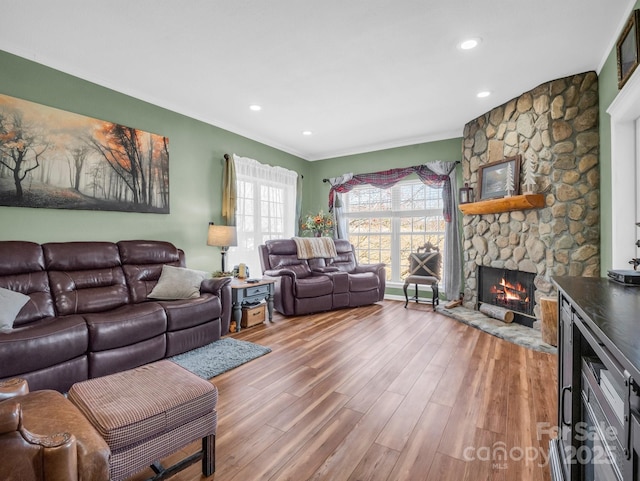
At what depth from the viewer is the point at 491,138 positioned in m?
4.10

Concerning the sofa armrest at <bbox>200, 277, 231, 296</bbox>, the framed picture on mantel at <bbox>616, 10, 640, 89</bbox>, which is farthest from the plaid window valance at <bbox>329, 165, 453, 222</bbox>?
the sofa armrest at <bbox>200, 277, 231, 296</bbox>

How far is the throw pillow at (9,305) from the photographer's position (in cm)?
211

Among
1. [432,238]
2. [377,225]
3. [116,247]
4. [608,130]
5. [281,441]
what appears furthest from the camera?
[377,225]

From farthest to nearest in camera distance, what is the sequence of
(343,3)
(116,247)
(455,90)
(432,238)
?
1. (432,238)
2. (455,90)
3. (116,247)
4. (343,3)

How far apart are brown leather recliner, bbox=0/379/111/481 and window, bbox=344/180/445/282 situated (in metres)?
5.01

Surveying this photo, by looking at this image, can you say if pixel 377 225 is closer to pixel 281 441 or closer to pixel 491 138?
pixel 491 138

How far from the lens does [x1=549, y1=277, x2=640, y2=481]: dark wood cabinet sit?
0.70 metres

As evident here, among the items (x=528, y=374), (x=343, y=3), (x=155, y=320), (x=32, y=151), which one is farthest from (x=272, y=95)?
(x=528, y=374)

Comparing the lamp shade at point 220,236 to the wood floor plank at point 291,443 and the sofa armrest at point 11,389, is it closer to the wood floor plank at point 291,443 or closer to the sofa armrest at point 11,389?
the wood floor plank at point 291,443

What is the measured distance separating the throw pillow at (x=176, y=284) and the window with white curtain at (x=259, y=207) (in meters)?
1.35

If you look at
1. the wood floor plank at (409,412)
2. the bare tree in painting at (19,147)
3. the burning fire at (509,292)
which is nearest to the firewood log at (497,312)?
the burning fire at (509,292)

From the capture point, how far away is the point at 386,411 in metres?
2.02

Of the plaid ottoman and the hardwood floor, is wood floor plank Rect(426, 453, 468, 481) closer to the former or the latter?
the hardwood floor

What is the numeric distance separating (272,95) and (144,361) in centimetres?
304
